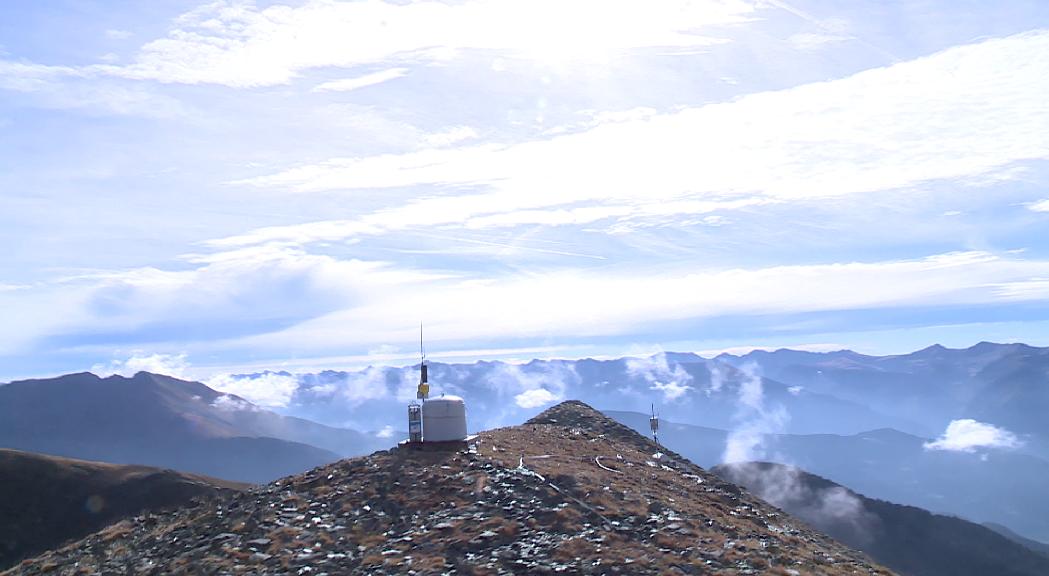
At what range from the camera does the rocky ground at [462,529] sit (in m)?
19.8

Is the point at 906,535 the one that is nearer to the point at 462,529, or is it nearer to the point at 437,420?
the point at 437,420

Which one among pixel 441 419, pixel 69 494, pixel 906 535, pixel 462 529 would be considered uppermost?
pixel 441 419

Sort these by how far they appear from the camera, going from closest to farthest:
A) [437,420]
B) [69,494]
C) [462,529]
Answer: [462,529] < [437,420] < [69,494]

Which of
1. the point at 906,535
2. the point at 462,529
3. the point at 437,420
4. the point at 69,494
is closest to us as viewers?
the point at 462,529

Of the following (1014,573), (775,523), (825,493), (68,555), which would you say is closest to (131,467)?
(68,555)

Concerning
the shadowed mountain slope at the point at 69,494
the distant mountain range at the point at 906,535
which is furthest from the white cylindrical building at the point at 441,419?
the distant mountain range at the point at 906,535

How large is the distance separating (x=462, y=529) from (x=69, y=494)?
99019 mm

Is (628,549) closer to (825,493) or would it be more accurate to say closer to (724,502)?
(724,502)

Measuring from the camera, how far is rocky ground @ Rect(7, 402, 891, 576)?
19.8 m

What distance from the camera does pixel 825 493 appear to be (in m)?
182

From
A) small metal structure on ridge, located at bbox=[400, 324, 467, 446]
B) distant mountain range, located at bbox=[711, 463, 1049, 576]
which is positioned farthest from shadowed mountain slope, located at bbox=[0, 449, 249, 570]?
distant mountain range, located at bbox=[711, 463, 1049, 576]

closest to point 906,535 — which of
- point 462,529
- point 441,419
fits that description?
point 441,419

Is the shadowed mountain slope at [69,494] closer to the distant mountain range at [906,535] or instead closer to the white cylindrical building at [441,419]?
the white cylindrical building at [441,419]

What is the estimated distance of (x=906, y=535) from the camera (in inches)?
6673
